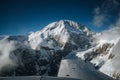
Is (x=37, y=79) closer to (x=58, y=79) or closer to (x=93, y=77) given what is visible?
(x=58, y=79)

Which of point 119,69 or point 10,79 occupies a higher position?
point 119,69

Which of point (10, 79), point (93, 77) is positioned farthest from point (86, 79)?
point (10, 79)

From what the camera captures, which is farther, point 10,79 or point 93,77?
point 93,77

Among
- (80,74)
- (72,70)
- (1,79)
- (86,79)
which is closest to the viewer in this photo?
(1,79)

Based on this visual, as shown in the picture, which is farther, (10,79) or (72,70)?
(72,70)

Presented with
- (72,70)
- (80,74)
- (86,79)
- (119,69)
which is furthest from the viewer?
(119,69)

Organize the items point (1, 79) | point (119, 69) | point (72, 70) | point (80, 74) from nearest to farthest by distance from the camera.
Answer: point (1, 79) → point (80, 74) → point (72, 70) → point (119, 69)

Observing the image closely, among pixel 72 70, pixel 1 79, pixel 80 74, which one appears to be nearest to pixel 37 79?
pixel 1 79

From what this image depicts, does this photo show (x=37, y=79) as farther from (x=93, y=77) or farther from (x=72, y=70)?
(x=72, y=70)

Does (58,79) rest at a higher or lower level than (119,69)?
lower
